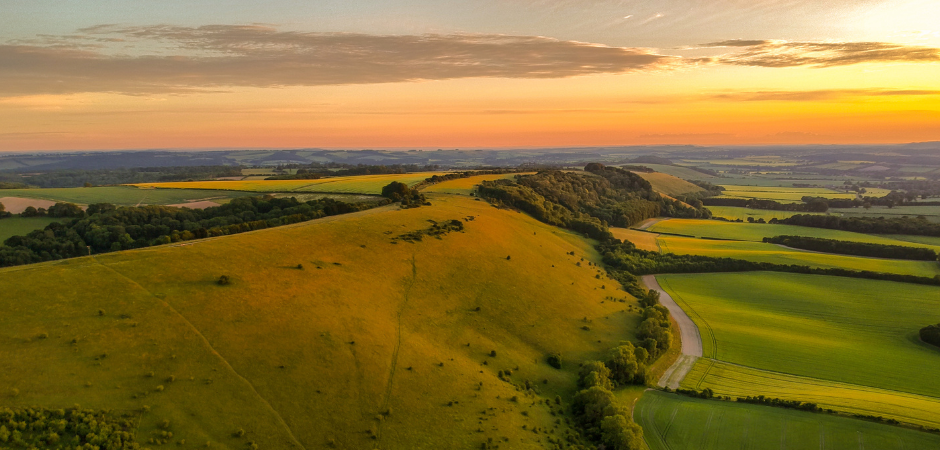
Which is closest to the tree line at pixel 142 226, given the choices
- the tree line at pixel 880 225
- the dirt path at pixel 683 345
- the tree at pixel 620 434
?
the tree at pixel 620 434

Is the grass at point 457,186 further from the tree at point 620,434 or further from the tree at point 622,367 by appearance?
the tree at point 620,434

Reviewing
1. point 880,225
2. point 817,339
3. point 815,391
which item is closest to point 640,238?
point 817,339

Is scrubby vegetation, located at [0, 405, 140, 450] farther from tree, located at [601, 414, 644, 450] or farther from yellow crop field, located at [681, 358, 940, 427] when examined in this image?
yellow crop field, located at [681, 358, 940, 427]

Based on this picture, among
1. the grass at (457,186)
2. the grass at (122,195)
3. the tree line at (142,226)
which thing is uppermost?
the grass at (122,195)

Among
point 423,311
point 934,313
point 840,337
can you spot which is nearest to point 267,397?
point 423,311

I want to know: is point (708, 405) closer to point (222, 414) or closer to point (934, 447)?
point (934, 447)

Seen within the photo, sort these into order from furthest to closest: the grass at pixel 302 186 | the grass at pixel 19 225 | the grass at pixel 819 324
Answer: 1. the grass at pixel 302 186
2. the grass at pixel 19 225
3. the grass at pixel 819 324

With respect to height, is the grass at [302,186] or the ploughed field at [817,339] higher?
the grass at [302,186]

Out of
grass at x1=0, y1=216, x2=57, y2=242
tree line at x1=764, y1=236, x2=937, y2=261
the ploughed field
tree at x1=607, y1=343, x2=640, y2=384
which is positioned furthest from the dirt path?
grass at x1=0, y1=216, x2=57, y2=242
